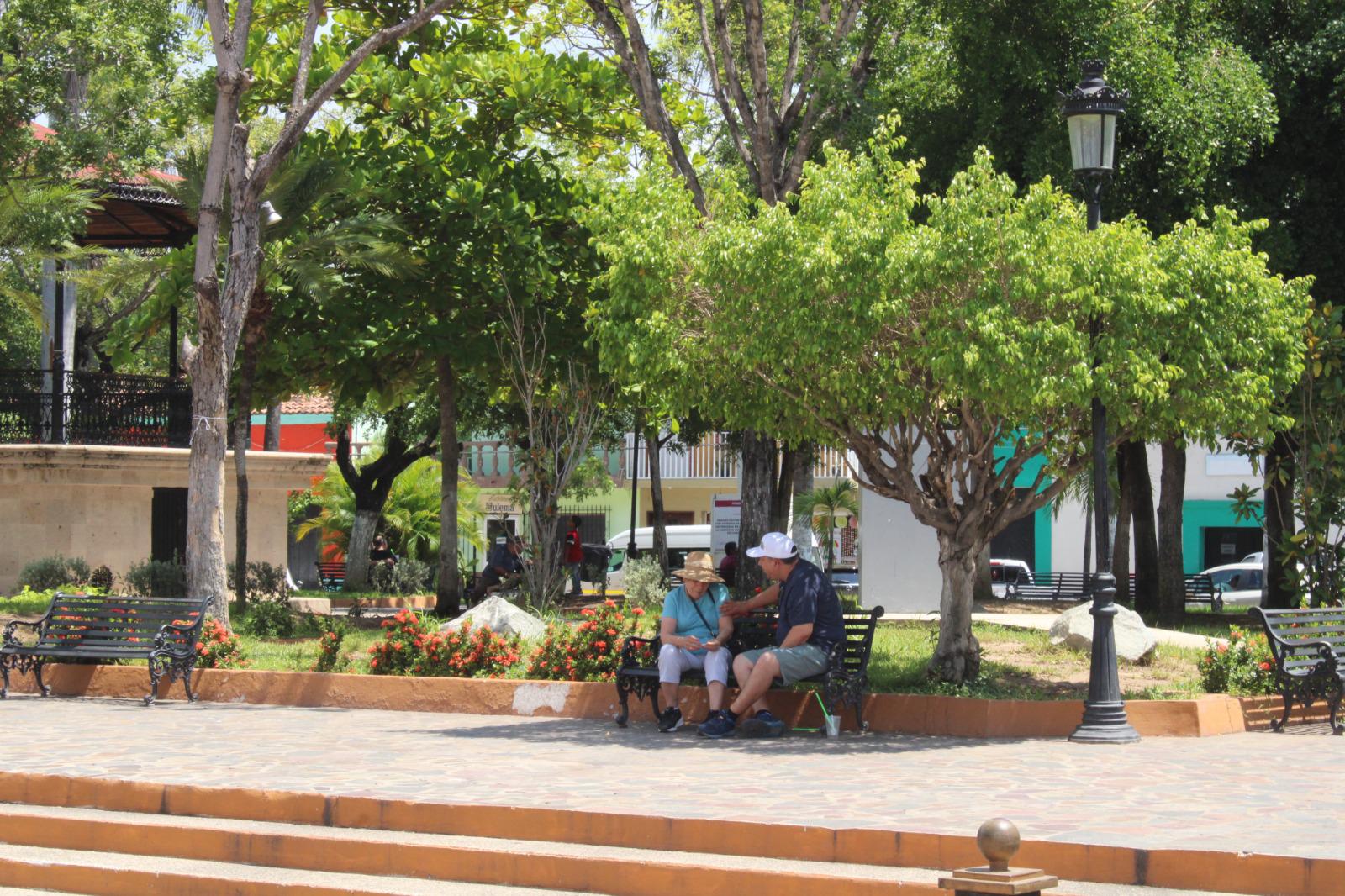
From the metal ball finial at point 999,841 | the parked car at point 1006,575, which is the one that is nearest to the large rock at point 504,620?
the metal ball finial at point 999,841

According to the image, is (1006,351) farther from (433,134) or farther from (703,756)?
(433,134)

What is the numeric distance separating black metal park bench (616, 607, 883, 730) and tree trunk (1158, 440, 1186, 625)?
41.8 ft

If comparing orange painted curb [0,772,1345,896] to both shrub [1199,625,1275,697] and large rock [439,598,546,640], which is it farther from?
large rock [439,598,546,640]

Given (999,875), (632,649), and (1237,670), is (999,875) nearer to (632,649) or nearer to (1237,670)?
(632,649)

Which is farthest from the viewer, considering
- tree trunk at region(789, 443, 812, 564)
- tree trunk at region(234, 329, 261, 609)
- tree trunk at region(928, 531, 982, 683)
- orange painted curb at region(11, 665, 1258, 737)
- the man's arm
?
tree trunk at region(789, 443, 812, 564)

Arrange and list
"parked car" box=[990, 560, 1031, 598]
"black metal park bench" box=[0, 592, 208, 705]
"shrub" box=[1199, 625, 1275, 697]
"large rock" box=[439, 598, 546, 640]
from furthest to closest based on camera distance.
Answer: "parked car" box=[990, 560, 1031, 598] < "large rock" box=[439, 598, 546, 640] < "black metal park bench" box=[0, 592, 208, 705] < "shrub" box=[1199, 625, 1275, 697]

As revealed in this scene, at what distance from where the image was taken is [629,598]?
74.5ft

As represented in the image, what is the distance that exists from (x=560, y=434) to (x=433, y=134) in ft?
14.5

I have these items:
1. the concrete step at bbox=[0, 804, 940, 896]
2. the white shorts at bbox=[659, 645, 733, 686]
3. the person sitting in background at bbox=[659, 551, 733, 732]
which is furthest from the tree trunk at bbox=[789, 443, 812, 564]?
the concrete step at bbox=[0, 804, 940, 896]

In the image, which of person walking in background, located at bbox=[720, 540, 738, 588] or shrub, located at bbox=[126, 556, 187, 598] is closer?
shrub, located at bbox=[126, 556, 187, 598]

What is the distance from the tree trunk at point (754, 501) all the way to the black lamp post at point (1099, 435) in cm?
713

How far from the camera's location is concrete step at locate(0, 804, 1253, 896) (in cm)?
636

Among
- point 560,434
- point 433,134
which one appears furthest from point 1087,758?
point 433,134

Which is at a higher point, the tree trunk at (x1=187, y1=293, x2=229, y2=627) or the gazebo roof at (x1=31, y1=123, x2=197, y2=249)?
the gazebo roof at (x1=31, y1=123, x2=197, y2=249)
